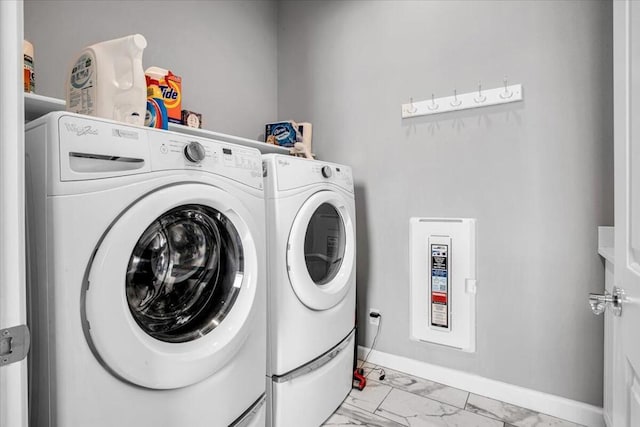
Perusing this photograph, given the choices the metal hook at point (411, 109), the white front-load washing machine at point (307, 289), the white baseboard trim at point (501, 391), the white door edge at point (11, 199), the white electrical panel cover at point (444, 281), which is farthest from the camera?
the metal hook at point (411, 109)

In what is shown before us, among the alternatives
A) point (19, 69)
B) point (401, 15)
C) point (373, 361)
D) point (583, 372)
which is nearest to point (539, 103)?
point (401, 15)

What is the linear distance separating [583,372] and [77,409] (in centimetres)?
188

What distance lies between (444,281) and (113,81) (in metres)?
1.68

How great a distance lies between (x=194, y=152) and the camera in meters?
0.97

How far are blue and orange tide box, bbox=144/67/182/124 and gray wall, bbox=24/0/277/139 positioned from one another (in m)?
0.24

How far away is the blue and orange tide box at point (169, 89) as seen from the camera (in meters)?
1.49

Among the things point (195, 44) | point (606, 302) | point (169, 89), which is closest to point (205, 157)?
point (169, 89)

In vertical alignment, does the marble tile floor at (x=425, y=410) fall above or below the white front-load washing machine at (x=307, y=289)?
below

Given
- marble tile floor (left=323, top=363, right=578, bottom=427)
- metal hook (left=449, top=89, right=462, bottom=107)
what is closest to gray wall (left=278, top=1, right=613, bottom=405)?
metal hook (left=449, top=89, right=462, bottom=107)

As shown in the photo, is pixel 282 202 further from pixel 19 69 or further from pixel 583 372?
pixel 583 372

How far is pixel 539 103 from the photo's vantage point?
5.16 feet

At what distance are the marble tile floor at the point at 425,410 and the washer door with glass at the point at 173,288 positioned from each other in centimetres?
81

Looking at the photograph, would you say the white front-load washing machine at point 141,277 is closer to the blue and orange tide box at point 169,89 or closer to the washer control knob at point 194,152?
the washer control knob at point 194,152

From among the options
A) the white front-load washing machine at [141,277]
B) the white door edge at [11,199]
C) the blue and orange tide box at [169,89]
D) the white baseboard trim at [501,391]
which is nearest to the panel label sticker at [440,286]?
the white baseboard trim at [501,391]
